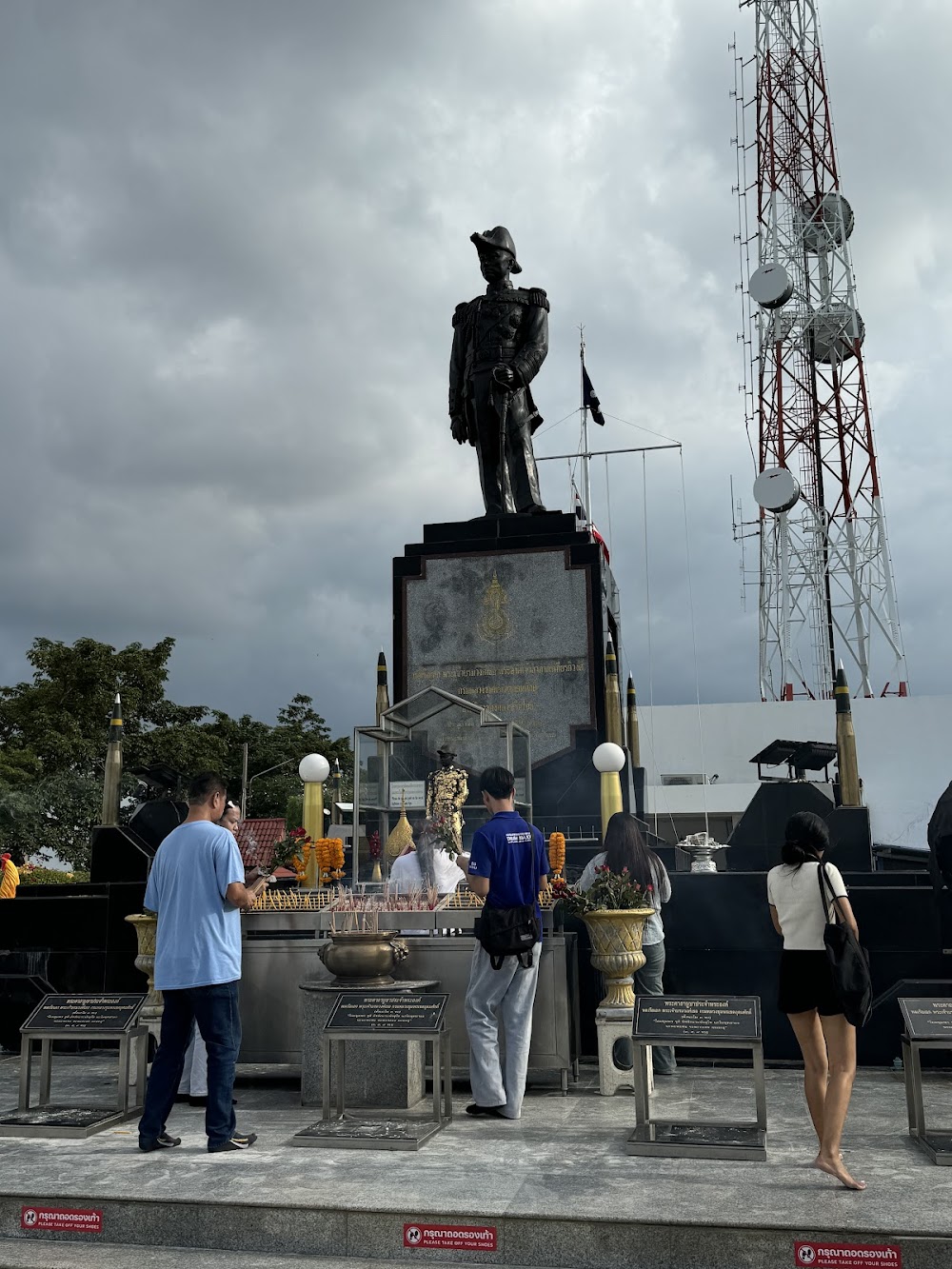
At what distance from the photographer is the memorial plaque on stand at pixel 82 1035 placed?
20.2 ft

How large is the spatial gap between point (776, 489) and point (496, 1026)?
93.3 feet

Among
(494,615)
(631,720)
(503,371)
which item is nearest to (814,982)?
(494,615)

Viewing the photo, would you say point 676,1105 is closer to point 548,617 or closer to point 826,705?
point 548,617

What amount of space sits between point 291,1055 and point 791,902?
3.84 metres

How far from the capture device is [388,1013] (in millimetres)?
5906

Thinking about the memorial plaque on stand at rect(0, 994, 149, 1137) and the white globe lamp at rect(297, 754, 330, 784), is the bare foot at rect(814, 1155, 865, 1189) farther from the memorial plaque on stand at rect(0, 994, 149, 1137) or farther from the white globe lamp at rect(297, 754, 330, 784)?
the white globe lamp at rect(297, 754, 330, 784)

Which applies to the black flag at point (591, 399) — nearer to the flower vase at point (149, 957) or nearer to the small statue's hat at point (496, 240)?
the small statue's hat at point (496, 240)

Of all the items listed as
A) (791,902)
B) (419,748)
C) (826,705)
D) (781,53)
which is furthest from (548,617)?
(781,53)

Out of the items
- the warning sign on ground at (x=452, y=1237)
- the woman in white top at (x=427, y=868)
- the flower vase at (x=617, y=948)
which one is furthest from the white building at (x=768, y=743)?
the warning sign on ground at (x=452, y=1237)

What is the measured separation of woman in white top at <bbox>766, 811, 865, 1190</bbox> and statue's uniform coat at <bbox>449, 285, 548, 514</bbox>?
873 cm

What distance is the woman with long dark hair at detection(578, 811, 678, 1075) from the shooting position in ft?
24.0

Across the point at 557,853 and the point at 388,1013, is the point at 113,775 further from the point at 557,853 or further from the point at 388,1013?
the point at 388,1013

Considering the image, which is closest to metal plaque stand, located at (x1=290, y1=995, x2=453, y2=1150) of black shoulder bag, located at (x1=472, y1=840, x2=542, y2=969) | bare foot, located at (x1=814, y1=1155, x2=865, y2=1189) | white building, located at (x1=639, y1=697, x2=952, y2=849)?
black shoulder bag, located at (x1=472, y1=840, x2=542, y2=969)

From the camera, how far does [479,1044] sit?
6.33m
